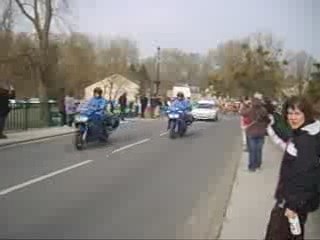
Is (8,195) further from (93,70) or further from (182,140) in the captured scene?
(93,70)

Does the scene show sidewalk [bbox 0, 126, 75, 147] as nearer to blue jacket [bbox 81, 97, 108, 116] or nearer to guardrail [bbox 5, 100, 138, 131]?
guardrail [bbox 5, 100, 138, 131]

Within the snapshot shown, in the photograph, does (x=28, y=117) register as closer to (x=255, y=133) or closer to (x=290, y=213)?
(x=255, y=133)

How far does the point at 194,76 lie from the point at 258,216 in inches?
4514

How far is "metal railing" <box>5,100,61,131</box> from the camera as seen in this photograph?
83.1 ft

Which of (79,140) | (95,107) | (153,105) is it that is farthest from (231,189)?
(153,105)

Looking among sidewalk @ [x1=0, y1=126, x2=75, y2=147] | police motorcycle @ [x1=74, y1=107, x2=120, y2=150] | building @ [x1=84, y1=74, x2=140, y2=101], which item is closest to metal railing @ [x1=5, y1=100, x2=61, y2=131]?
sidewalk @ [x1=0, y1=126, x2=75, y2=147]

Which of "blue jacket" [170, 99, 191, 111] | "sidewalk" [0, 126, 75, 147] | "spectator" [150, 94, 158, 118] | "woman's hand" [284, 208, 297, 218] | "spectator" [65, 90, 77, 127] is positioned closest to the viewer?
"woman's hand" [284, 208, 297, 218]

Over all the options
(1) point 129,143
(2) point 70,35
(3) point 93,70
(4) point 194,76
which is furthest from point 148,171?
(4) point 194,76

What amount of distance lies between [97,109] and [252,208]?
34.2 ft

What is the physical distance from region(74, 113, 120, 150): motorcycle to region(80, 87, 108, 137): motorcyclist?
88mm

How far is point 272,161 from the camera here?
1661 cm

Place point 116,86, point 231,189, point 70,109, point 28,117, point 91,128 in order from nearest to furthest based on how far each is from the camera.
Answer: point 231,189, point 91,128, point 28,117, point 70,109, point 116,86

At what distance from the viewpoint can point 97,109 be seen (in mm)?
19422

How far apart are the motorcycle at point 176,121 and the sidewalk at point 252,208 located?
32.7 ft
